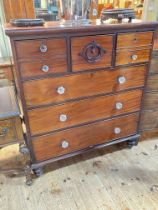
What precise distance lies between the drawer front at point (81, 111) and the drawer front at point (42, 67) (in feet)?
0.83

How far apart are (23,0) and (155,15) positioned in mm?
2030

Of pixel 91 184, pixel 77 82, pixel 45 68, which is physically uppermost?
pixel 45 68

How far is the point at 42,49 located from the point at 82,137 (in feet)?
2.52

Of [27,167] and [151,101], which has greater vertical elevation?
[151,101]

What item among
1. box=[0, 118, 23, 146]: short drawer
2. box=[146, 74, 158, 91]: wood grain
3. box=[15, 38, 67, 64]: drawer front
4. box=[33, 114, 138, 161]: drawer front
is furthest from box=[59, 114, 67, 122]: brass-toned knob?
box=[146, 74, 158, 91]: wood grain

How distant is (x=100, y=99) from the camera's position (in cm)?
142

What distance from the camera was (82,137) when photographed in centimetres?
152

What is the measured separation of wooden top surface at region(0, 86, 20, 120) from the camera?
3.74ft

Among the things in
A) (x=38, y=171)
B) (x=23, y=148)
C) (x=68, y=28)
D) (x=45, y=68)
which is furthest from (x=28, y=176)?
(x=68, y=28)

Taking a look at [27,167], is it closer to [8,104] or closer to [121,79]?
[8,104]

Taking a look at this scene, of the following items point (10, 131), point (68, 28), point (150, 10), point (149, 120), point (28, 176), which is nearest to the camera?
point (68, 28)

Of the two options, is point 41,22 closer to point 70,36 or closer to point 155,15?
point 70,36

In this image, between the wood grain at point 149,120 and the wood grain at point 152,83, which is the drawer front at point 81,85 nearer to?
the wood grain at point 152,83

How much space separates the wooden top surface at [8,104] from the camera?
1140 mm
